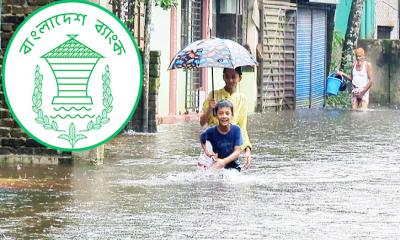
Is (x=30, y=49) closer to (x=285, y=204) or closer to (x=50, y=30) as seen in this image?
(x=50, y=30)

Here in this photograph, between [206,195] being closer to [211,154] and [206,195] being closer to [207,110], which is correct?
[211,154]

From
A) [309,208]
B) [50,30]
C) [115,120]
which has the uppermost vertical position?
[50,30]

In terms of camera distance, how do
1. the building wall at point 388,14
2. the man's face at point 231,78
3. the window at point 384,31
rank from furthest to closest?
the window at point 384,31, the building wall at point 388,14, the man's face at point 231,78

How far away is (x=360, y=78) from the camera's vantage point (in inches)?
1180

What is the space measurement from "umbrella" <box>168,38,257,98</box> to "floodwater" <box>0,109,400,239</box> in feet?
3.87

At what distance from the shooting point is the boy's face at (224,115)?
13.6 m

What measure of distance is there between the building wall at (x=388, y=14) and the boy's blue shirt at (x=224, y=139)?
28285 millimetres

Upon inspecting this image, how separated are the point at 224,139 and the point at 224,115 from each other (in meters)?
0.37

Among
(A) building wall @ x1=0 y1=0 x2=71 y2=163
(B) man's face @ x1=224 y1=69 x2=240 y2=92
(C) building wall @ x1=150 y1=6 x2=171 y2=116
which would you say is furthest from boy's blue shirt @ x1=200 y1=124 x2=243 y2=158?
(C) building wall @ x1=150 y1=6 x2=171 y2=116

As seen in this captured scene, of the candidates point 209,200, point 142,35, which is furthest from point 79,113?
point 142,35

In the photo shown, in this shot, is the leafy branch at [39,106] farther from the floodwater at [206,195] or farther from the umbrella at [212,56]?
the umbrella at [212,56]

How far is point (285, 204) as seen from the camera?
1231 cm

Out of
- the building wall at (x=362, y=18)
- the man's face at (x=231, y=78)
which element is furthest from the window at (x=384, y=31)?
the man's face at (x=231, y=78)

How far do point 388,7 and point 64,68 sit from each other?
105ft
